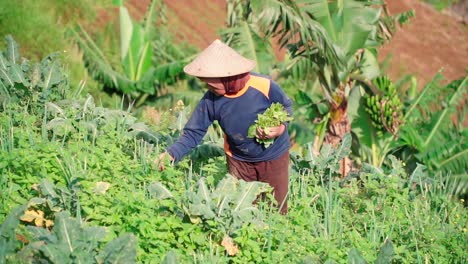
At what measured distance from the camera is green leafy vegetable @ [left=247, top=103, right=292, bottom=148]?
4.88m

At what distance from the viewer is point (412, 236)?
16.8 feet

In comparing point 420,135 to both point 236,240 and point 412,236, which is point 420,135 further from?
point 236,240

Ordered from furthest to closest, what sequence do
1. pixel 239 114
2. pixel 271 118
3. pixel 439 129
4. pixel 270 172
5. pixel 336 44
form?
1. pixel 439 129
2. pixel 336 44
3. pixel 270 172
4. pixel 239 114
5. pixel 271 118

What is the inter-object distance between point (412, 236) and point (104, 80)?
305 inches

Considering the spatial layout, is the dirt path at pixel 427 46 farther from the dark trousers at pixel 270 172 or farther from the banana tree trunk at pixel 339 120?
the dark trousers at pixel 270 172

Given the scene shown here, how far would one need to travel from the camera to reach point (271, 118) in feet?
16.1

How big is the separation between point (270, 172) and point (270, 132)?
0.45m

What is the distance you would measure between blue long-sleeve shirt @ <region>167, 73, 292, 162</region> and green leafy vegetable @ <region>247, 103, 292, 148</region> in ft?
0.30

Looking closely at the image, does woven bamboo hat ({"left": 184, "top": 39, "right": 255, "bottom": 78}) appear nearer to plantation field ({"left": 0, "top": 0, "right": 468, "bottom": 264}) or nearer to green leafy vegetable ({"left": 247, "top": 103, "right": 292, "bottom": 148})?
green leafy vegetable ({"left": 247, "top": 103, "right": 292, "bottom": 148})

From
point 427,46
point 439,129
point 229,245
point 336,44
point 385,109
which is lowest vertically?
point 427,46

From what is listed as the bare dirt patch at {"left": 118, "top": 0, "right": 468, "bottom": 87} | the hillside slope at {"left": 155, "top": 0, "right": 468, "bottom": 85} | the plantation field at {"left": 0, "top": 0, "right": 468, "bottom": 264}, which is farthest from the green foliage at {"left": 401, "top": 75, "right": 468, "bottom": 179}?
the hillside slope at {"left": 155, "top": 0, "right": 468, "bottom": 85}

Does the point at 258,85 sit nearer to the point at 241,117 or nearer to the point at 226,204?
the point at 241,117

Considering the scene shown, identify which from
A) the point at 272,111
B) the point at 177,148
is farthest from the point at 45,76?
the point at 272,111

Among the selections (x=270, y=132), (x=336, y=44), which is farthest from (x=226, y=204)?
(x=336, y=44)
